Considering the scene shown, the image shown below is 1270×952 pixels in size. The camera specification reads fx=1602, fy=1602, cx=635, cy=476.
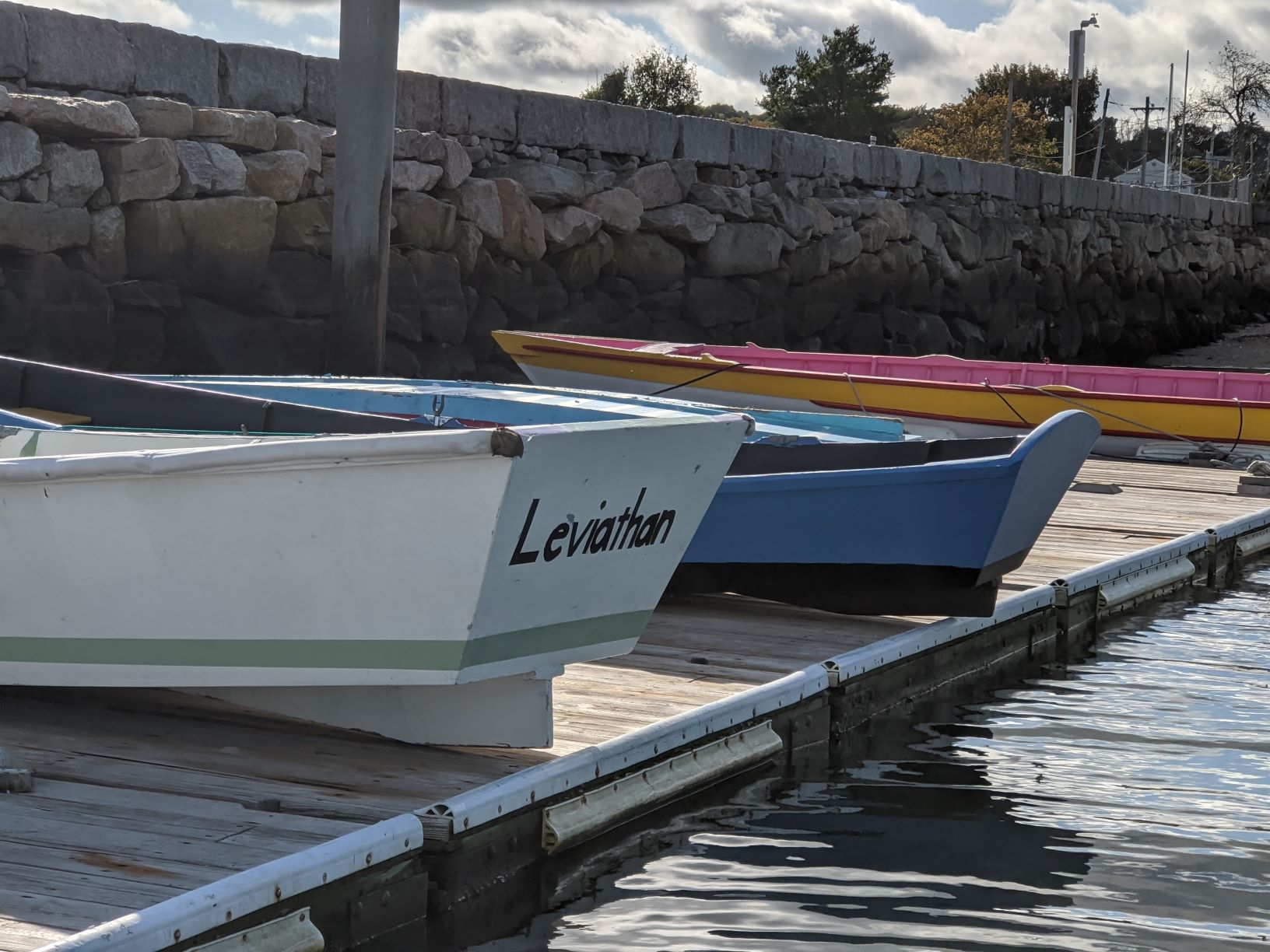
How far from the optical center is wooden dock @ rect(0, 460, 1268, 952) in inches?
110

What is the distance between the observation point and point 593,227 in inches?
502

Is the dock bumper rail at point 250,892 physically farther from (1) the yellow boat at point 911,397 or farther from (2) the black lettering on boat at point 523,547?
(1) the yellow boat at point 911,397

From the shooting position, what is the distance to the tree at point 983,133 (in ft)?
167

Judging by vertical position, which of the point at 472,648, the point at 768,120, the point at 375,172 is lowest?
the point at 472,648

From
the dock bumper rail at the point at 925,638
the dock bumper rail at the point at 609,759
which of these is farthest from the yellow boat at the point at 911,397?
the dock bumper rail at the point at 609,759

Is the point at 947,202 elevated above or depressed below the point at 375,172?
above

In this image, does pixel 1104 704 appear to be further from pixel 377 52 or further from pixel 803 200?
pixel 803 200

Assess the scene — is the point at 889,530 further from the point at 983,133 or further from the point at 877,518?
the point at 983,133

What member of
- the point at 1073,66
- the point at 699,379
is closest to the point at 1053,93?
the point at 1073,66

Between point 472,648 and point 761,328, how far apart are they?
12.1m

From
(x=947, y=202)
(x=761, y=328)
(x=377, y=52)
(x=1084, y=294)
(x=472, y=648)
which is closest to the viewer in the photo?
(x=472, y=648)

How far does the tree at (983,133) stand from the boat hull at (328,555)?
4856 centimetres

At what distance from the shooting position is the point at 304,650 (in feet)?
11.5

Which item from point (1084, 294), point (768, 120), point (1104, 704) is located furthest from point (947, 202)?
point (768, 120)
